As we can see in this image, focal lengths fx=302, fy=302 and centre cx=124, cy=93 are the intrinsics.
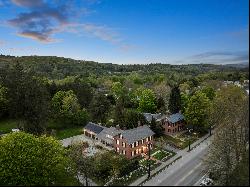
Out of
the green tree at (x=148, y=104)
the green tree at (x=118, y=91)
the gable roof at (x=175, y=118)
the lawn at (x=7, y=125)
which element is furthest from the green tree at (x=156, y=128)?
the green tree at (x=118, y=91)

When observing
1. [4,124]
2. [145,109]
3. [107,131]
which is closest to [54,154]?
[107,131]

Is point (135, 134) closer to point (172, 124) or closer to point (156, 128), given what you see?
point (156, 128)

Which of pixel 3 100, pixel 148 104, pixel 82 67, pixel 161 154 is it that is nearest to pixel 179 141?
pixel 161 154

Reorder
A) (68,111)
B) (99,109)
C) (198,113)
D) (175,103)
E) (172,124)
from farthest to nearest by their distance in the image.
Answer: (175,103)
(68,111)
(99,109)
(172,124)
(198,113)

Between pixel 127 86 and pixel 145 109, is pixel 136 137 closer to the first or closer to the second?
pixel 145 109

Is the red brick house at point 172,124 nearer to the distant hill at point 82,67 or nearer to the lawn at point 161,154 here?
the lawn at point 161,154

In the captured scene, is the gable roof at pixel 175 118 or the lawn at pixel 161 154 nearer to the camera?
the lawn at pixel 161 154

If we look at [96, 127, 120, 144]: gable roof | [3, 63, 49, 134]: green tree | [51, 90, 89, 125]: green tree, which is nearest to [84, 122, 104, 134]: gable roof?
[96, 127, 120, 144]: gable roof
